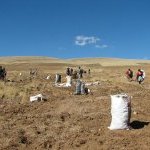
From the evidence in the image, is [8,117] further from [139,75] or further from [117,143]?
[139,75]

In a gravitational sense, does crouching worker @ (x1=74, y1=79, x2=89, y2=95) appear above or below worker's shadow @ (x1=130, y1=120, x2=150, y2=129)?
above

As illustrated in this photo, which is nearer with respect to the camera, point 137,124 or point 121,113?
point 121,113

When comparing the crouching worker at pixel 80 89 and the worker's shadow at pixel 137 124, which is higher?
the crouching worker at pixel 80 89

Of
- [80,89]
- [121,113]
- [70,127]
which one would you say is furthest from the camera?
[80,89]

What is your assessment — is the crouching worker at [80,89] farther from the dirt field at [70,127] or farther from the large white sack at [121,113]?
the large white sack at [121,113]

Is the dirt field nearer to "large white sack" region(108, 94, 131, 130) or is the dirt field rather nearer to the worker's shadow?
the worker's shadow

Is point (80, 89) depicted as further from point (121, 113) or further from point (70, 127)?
point (121, 113)

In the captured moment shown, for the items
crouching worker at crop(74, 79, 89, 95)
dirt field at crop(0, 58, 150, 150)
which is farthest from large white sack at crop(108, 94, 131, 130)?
crouching worker at crop(74, 79, 89, 95)

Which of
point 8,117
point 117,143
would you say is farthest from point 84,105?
point 117,143

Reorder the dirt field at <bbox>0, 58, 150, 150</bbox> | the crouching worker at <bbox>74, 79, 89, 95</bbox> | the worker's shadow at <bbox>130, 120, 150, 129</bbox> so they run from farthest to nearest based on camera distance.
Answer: the crouching worker at <bbox>74, 79, 89, 95</bbox>
the worker's shadow at <bbox>130, 120, 150, 129</bbox>
the dirt field at <bbox>0, 58, 150, 150</bbox>

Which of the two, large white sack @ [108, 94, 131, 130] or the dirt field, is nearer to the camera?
the dirt field

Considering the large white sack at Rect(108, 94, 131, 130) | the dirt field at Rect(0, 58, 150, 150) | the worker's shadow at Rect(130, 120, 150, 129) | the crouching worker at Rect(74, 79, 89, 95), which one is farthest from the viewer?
the crouching worker at Rect(74, 79, 89, 95)

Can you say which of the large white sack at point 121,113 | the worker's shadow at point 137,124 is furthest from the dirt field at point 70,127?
the large white sack at point 121,113

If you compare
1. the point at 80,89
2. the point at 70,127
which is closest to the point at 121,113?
the point at 70,127
